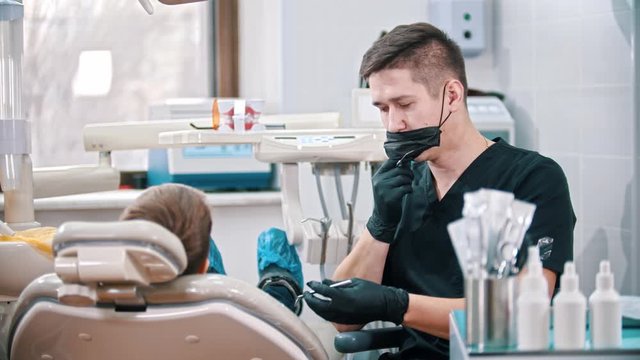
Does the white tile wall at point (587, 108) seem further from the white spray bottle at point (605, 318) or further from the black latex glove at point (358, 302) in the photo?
the white spray bottle at point (605, 318)

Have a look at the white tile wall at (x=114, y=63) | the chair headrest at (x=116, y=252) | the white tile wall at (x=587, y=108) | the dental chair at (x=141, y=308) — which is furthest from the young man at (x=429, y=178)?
the white tile wall at (x=114, y=63)

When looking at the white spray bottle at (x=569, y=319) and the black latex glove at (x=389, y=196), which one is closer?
the white spray bottle at (x=569, y=319)

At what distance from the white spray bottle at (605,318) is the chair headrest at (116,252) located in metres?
0.58

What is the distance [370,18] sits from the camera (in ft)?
12.4

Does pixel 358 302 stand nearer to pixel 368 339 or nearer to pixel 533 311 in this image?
pixel 368 339

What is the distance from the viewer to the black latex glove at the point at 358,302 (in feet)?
5.77

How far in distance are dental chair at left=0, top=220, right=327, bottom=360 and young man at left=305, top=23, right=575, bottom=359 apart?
1.68 ft

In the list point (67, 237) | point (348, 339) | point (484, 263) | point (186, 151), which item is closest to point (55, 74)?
point (186, 151)

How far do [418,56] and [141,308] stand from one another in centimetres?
90

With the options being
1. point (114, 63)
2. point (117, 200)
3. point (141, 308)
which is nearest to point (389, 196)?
point (141, 308)

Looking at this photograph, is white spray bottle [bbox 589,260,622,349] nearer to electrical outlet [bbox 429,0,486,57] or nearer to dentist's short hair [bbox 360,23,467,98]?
dentist's short hair [bbox 360,23,467,98]

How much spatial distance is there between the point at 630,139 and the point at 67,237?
2.20m

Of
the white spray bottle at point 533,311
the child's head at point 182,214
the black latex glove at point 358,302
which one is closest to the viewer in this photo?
the white spray bottle at point 533,311

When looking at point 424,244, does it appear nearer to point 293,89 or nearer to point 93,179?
point 93,179
